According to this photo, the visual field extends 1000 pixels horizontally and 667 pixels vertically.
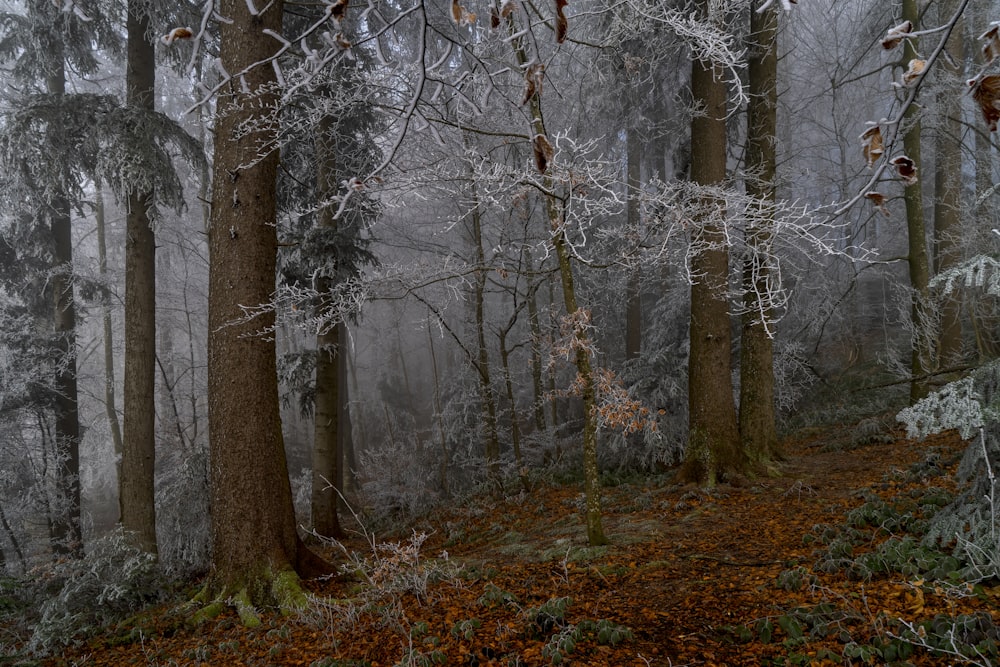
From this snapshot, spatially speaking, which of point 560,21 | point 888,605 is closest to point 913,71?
point 560,21

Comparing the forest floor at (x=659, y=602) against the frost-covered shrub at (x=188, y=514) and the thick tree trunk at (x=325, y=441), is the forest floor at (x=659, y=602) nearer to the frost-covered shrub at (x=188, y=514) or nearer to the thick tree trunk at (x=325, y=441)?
the frost-covered shrub at (x=188, y=514)

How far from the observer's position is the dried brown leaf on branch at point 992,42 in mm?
1294

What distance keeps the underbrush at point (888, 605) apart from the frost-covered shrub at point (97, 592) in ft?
17.1

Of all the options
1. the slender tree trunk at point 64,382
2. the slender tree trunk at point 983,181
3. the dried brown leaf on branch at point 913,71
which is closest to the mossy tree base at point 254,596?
the dried brown leaf on branch at point 913,71

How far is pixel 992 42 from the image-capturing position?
51.9 inches

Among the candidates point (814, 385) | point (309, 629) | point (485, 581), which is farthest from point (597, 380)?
point (814, 385)

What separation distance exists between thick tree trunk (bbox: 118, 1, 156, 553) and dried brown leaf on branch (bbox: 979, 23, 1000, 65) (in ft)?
26.2

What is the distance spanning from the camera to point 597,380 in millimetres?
4789

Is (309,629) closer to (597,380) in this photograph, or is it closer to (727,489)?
(597,380)

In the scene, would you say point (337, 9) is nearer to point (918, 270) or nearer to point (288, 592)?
point (288, 592)

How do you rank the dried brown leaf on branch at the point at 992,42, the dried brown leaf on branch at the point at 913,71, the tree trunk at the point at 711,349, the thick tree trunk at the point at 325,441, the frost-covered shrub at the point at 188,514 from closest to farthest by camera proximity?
the dried brown leaf on branch at the point at 992,42 < the dried brown leaf on branch at the point at 913,71 < the tree trunk at the point at 711,349 < the frost-covered shrub at the point at 188,514 < the thick tree trunk at the point at 325,441

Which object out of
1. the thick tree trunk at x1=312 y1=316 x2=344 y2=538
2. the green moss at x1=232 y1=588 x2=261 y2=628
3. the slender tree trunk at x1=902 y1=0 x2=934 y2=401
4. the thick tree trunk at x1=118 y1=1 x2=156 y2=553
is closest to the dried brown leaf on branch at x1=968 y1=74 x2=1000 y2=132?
the green moss at x1=232 y1=588 x2=261 y2=628

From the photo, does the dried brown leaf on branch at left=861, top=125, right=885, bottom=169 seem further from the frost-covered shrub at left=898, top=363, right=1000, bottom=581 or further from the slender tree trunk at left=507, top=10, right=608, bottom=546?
the slender tree trunk at left=507, top=10, right=608, bottom=546

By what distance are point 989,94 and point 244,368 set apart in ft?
16.0
